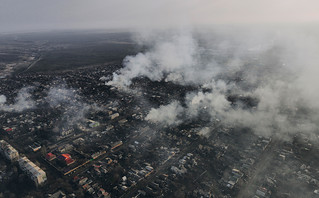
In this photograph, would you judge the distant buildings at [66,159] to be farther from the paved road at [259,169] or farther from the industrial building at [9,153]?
the paved road at [259,169]

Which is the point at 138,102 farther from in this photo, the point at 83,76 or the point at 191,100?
the point at 83,76

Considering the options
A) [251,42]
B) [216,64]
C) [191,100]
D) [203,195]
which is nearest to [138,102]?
[191,100]

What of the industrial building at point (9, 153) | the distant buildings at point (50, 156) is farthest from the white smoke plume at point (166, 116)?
the industrial building at point (9, 153)

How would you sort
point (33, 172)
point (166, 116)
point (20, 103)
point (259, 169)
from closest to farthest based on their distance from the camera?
point (33, 172), point (259, 169), point (166, 116), point (20, 103)

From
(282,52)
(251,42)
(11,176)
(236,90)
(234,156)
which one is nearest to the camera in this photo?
(11,176)

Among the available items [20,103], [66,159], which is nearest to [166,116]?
[66,159]

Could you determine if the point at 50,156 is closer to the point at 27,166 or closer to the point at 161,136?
the point at 27,166
